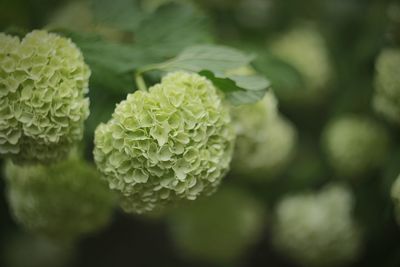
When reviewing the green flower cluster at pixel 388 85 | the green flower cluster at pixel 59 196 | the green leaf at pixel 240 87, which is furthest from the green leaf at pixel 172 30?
the green flower cluster at pixel 388 85

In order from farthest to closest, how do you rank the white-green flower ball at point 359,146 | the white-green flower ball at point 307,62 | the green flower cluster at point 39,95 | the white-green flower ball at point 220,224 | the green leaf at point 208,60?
the white-green flower ball at point 307,62 < the white-green flower ball at point 220,224 < the white-green flower ball at point 359,146 < the green leaf at point 208,60 < the green flower cluster at point 39,95

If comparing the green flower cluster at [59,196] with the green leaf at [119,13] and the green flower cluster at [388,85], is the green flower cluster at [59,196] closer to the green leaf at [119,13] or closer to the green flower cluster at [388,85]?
the green leaf at [119,13]

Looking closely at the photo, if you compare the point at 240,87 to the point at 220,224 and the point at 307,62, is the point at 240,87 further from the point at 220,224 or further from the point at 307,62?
the point at 307,62

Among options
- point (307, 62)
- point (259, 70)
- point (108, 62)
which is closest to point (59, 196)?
point (108, 62)

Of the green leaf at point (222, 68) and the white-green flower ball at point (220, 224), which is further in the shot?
the white-green flower ball at point (220, 224)

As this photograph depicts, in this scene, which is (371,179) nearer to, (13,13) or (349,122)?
(349,122)

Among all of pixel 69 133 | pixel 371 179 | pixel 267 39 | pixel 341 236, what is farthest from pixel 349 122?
pixel 69 133

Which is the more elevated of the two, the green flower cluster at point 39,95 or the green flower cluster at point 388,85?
the green flower cluster at point 39,95
